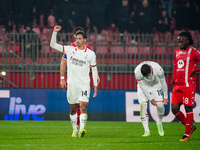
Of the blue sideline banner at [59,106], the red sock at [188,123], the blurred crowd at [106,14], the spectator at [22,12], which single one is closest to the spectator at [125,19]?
the blurred crowd at [106,14]

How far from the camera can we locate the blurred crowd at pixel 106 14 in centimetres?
2086

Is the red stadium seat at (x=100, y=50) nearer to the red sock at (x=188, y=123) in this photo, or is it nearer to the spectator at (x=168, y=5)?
the spectator at (x=168, y=5)

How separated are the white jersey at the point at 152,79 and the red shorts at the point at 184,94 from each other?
44 centimetres

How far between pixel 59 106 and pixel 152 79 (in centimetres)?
625

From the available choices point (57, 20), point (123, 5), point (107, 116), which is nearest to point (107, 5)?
point (123, 5)

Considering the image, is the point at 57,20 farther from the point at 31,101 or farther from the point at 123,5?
the point at 31,101

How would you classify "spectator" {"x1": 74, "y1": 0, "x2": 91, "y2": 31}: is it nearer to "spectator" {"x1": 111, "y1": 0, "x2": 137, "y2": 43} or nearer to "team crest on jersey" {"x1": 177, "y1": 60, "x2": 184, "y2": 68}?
"spectator" {"x1": 111, "y1": 0, "x2": 137, "y2": 43}

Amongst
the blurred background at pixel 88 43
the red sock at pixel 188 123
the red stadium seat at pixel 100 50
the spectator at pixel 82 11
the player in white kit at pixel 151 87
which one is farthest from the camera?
the spectator at pixel 82 11

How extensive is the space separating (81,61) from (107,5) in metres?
13.8

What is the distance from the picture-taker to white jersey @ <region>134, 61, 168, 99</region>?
27.8ft

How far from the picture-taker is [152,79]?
8.58m

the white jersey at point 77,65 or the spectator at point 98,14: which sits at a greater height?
the spectator at point 98,14

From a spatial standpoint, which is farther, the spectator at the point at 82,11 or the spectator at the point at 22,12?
the spectator at the point at 22,12

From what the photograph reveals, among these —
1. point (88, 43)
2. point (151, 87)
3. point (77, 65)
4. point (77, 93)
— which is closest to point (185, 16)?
point (88, 43)
